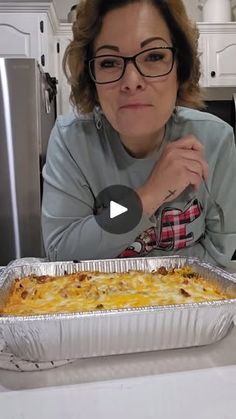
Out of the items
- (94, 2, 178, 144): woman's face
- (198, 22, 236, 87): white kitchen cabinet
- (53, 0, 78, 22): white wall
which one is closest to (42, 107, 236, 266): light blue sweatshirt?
(94, 2, 178, 144): woman's face

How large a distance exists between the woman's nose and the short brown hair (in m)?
0.13

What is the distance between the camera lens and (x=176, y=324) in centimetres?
51

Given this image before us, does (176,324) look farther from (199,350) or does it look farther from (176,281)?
(176,281)

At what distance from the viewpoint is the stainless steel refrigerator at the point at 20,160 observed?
77.4 inches

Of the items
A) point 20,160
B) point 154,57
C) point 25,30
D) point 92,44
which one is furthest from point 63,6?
point 154,57

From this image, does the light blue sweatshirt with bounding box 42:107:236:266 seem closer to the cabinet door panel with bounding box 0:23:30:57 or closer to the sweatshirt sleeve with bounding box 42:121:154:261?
the sweatshirt sleeve with bounding box 42:121:154:261

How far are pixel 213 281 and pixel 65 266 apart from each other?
279 millimetres

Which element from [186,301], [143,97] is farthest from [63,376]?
[143,97]

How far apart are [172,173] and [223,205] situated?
224mm

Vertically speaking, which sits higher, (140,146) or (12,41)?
(12,41)

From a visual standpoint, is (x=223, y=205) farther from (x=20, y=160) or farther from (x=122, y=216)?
(x=20, y=160)

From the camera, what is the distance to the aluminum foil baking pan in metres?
0.48

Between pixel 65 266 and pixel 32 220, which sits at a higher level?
pixel 65 266

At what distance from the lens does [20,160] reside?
1.99m
